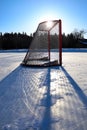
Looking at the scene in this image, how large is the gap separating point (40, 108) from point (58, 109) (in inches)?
11.4

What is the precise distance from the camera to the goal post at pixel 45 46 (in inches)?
421

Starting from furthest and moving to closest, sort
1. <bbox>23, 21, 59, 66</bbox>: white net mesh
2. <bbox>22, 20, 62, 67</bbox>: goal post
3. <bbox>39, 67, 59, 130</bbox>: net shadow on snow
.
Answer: <bbox>23, 21, 59, 66</bbox>: white net mesh → <bbox>22, 20, 62, 67</bbox>: goal post → <bbox>39, 67, 59, 130</bbox>: net shadow on snow

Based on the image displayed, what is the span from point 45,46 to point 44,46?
0.67ft

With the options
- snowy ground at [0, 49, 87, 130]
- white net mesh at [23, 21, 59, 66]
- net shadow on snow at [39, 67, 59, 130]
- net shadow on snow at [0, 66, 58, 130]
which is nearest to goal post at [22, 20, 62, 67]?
white net mesh at [23, 21, 59, 66]

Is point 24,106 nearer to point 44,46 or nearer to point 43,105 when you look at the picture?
point 43,105

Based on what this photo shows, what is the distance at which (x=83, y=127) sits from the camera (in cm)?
294

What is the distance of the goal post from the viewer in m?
10.7

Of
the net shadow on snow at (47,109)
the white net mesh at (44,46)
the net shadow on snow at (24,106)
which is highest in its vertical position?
the white net mesh at (44,46)

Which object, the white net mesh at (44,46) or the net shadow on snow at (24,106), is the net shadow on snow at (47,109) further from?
the white net mesh at (44,46)

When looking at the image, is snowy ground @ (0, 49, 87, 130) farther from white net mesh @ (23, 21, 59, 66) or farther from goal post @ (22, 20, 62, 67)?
white net mesh @ (23, 21, 59, 66)

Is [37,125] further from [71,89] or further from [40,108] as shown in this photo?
[71,89]

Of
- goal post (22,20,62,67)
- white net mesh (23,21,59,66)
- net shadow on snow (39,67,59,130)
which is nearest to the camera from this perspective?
net shadow on snow (39,67,59,130)

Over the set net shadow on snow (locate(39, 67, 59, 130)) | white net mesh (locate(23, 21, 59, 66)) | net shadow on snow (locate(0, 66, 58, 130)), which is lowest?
net shadow on snow (locate(39, 67, 59, 130))

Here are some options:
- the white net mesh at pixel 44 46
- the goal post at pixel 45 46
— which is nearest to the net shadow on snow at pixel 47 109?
the goal post at pixel 45 46
